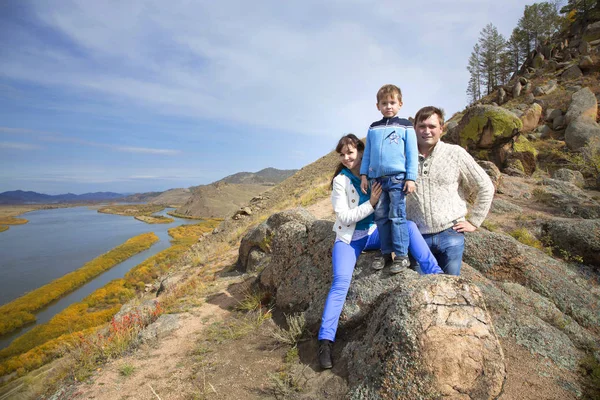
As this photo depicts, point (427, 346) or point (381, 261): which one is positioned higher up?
point (381, 261)

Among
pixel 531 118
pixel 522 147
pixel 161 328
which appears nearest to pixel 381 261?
pixel 161 328

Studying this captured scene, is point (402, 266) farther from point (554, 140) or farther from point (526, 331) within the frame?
point (554, 140)

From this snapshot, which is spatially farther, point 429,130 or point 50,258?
point 50,258

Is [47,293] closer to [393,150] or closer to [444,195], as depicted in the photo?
[393,150]

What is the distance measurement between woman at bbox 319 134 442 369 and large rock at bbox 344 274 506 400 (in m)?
0.54

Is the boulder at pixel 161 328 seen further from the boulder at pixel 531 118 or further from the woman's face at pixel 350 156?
the boulder at pixel 531 118

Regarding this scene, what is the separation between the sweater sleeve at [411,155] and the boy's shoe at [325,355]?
214cm

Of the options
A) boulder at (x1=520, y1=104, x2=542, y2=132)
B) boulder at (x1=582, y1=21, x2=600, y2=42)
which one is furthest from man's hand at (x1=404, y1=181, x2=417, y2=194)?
boulder at (x1=582, y1=21, x2=600, y2=42)

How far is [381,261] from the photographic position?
3.49 meters

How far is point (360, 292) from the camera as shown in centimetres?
359

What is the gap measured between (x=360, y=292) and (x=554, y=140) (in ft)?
71.8

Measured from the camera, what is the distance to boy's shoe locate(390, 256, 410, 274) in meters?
3.25

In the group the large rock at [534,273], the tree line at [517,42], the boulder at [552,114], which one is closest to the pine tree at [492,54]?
the tree line at [517,42]

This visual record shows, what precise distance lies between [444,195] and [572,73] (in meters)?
37.1
